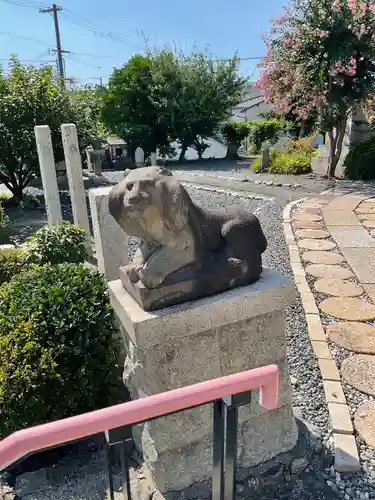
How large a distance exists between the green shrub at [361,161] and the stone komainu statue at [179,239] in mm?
9110

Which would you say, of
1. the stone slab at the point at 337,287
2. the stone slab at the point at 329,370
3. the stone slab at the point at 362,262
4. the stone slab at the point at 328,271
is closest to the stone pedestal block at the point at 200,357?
the stone slab at the point at 329,370

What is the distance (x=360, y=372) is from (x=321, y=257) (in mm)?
2417

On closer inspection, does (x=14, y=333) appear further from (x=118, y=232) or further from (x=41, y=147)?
(x=41, y=147)

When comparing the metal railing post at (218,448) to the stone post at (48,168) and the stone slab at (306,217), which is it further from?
the stone slab at (306,217)

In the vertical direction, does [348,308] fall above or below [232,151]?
below

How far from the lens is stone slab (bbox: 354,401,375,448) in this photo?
2.37 meters

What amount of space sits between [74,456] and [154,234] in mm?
1422

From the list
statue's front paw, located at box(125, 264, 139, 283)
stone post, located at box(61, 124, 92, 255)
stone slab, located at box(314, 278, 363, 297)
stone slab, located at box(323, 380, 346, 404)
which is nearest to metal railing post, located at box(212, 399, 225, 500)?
statue's front paw, located at box(125, 264, 139, 283)

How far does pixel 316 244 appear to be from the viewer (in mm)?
5691

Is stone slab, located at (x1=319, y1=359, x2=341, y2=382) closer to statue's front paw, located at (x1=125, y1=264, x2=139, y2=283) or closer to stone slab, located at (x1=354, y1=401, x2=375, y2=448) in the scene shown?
stone slab, located at (x1=354, y1=401, x2=375, y2=448)

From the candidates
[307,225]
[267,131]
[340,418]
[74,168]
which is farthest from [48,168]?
[267,131]

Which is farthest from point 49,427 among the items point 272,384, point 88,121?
point 88,121

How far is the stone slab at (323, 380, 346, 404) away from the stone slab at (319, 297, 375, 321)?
1.02 meters

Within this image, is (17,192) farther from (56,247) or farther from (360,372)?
(360,372)
